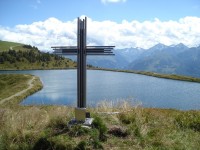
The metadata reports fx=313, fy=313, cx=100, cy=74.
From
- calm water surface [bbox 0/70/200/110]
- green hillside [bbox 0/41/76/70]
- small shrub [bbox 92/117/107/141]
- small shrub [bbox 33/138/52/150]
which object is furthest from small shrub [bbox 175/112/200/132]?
green hillside [bbox 0/41/76/70]

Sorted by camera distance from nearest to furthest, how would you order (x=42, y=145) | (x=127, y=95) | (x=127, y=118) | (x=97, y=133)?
(x=42, y=145), (x=97, y=133), (x=127, y=118), (x=127, y=95)

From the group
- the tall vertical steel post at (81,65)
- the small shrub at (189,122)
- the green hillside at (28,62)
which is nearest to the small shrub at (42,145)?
the tall vertical steel post at (81,65)

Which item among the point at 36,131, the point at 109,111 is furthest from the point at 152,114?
the point at 36,131

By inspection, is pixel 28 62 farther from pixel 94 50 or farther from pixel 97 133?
pixel 97 133

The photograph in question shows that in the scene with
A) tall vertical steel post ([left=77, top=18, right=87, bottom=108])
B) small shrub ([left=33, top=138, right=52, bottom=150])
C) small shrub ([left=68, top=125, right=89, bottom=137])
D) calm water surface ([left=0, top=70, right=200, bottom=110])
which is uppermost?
tall vertical steel post ([left=77, top=18, right=87, bottom=108])

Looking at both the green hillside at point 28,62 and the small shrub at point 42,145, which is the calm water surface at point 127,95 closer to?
the small shrub at point 42,145

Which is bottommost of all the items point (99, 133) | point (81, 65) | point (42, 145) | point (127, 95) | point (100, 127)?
point (127, 95)

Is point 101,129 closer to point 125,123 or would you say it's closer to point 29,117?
point 125,123

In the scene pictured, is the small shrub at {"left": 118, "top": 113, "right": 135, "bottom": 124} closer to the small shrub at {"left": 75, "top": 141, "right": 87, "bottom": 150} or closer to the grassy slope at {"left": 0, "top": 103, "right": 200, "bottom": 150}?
the grassy slope at {"left": 0, "top": 103, "right": 200, "bottom": 150}

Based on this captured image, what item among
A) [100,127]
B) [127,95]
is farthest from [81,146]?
[127,95]

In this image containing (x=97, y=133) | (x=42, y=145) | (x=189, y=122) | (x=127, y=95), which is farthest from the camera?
(x=127, y=95)

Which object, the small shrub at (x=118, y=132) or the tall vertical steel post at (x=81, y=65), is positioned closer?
the small shrub at (x=118, y=132)

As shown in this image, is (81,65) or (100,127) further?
(81,65)

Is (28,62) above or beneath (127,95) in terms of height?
above
